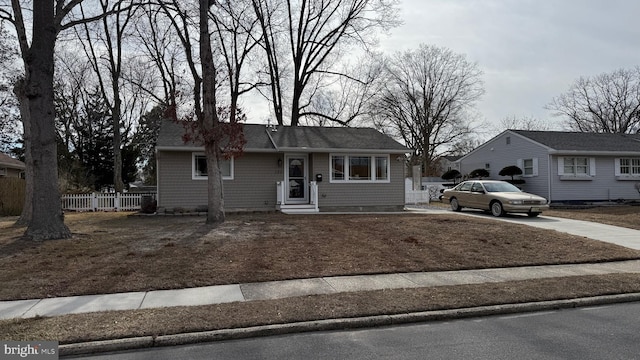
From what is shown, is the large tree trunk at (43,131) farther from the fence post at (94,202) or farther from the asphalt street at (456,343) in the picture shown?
the fence post at (94,202)

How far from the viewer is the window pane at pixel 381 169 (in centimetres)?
1902

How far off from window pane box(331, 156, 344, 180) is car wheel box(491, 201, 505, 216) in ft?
21.4

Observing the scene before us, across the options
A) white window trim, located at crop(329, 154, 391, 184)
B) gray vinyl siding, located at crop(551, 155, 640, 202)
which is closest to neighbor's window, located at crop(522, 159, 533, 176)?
gray vinyl siding, located at crop(551, 155, 640, 202)

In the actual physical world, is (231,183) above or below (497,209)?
above

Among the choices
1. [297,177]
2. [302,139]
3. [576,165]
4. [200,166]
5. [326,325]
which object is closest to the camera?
[326,325]

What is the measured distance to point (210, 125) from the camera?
1242 cm

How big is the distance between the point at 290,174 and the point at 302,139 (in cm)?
190

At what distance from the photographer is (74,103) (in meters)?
37.8

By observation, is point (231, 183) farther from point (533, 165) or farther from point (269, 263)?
point (533, 165)

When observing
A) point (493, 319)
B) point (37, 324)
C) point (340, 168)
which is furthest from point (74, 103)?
point (493, 319)

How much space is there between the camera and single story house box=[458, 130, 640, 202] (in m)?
23.4

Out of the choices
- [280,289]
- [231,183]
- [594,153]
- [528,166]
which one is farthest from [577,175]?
[280,289]

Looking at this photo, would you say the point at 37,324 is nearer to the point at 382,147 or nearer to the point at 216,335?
the point at 216,335

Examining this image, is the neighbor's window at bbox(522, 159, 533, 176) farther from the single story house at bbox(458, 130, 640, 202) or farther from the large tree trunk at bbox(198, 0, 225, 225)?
the large tree trunk at bbox(198, 0, 225, 225)
